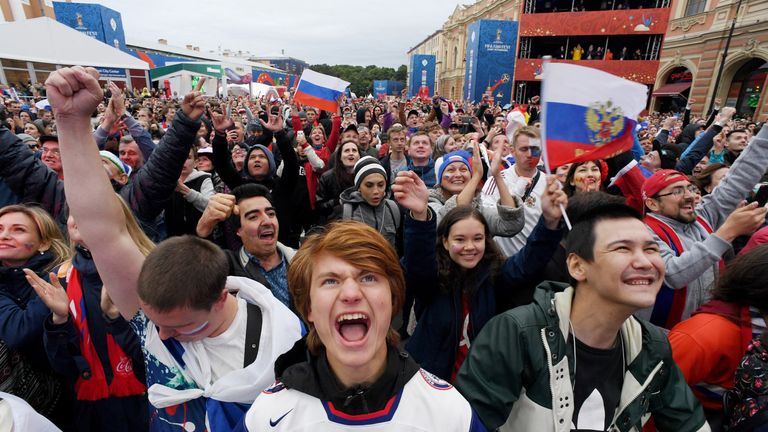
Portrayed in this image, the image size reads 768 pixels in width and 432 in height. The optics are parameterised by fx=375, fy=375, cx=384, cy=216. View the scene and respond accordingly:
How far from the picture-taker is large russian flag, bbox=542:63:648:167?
2121 mm

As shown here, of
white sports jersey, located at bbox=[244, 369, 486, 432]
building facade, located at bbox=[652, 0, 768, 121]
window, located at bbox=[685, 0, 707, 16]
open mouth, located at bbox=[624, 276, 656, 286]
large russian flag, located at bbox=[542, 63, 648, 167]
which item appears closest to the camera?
white sports jersey, located at bbox=[244, 369, 486, 432]

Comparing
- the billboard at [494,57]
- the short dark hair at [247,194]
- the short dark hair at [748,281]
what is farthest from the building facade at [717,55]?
the short dark hair at [247,194]

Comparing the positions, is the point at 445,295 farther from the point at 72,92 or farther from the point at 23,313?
the point at 23,313

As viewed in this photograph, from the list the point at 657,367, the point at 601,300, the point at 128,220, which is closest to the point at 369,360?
the point at 601,300

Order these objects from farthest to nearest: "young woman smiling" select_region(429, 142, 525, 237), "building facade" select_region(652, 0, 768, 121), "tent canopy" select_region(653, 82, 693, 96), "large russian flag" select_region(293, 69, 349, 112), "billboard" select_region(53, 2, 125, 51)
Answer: "billboard" select_region(53, 2, 125, 51) < "tent canopy" select_region(653, 82, 693, 96) < "building facade" select_region(652, 0, 768, 121) < "large russian flag" select_region(293, 69, 349, 112) < "young woman smiling" select_region(429, 142, 525, 237)

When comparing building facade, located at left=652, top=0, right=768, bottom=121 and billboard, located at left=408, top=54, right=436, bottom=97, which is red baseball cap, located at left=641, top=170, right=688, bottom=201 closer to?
building facade, located at left=652, top=0, right=768, bottom=121

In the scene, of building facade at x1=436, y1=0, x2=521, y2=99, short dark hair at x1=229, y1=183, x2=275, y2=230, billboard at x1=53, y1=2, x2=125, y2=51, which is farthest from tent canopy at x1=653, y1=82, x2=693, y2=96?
billboard at x1=53, y1=2, x2=125, y2=51

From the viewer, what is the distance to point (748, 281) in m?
1.75

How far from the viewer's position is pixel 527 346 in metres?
1.59

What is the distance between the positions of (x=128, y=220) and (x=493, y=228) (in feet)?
8.08

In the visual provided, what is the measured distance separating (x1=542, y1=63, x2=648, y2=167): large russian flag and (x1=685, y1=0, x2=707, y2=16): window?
28.8 metres

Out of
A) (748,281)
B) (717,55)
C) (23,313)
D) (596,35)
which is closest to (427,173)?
(748,281)

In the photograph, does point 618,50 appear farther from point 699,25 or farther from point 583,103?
point 583,103

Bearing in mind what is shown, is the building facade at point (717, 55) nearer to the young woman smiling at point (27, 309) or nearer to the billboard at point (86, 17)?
the young woman smiling at point (27, 309)
